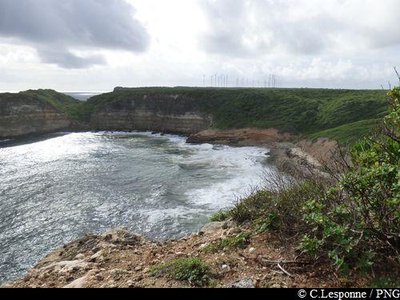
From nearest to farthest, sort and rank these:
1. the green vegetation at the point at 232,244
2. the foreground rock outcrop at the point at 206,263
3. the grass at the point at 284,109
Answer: the foreground rock outcrop at the point at 206,263 → the green vegetation at the point at 232,244 → the grass at the point at 284,109

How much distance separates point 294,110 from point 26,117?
161 feet

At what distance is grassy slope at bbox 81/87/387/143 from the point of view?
52.8 metres

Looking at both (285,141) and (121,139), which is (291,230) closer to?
(285,141)

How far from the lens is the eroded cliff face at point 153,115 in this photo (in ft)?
240

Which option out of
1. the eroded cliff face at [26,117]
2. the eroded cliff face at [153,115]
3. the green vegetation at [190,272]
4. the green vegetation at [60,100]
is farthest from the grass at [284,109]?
the green vegetation at [190,272]

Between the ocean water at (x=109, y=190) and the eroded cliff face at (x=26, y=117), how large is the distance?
13.5m

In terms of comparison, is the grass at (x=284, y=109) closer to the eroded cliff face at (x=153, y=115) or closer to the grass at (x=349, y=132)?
the grass at (x=349, y=132)

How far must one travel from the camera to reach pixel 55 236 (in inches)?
771

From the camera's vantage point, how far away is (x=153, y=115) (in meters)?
78.4

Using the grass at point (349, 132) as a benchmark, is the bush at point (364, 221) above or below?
above

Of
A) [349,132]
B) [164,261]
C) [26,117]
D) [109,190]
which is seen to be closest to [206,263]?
[164,261]

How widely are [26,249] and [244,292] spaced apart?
14475mm

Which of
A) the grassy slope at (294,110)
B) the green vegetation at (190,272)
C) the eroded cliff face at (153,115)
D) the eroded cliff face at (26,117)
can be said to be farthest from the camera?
the eroded cliff face at (153,115)

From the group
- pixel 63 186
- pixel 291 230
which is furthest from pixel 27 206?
pixel 291 230
